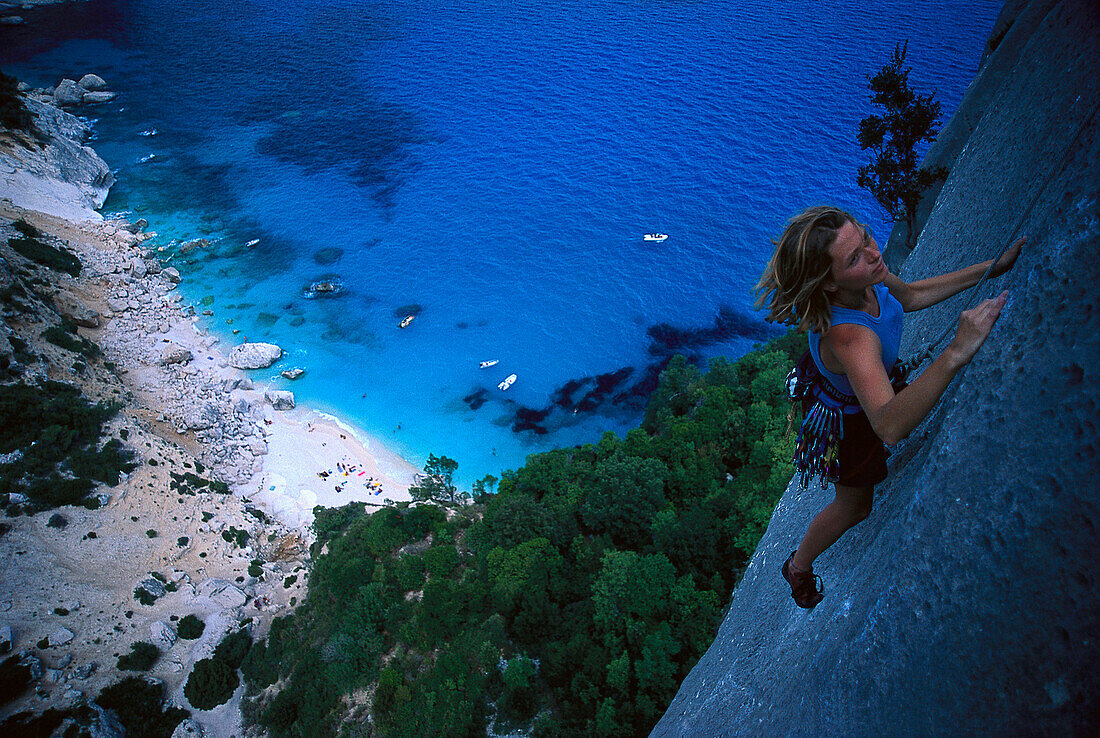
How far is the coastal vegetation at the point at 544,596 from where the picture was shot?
15.0m

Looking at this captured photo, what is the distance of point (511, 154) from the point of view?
55625 mm

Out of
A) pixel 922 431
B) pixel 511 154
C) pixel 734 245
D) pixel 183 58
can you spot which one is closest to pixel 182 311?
pixel 511 154

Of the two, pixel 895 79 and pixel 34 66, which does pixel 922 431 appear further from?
pixel 34 66

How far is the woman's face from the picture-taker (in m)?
3.33

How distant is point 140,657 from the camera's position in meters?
21.5

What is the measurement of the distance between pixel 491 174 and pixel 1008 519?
55.0 m

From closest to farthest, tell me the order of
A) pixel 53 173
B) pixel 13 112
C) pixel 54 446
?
pixel 54 446 < pixel 53 173 < pixel 13 112

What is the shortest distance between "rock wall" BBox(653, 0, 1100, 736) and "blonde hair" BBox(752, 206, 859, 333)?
88cm

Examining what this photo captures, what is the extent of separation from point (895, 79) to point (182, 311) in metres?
44.1

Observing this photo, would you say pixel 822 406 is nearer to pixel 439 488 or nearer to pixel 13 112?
pixel 439 488

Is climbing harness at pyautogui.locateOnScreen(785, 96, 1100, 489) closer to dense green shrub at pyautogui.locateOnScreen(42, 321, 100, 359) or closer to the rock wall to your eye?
the rock wall

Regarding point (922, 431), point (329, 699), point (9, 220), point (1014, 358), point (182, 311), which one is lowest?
point (182, 311)

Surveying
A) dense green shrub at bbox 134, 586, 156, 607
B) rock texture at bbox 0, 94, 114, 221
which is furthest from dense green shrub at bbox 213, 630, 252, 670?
rock texture at bbox 0, 94, 114, 221

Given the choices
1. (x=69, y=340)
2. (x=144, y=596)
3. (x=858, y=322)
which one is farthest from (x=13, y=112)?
(x=858, y=322)
